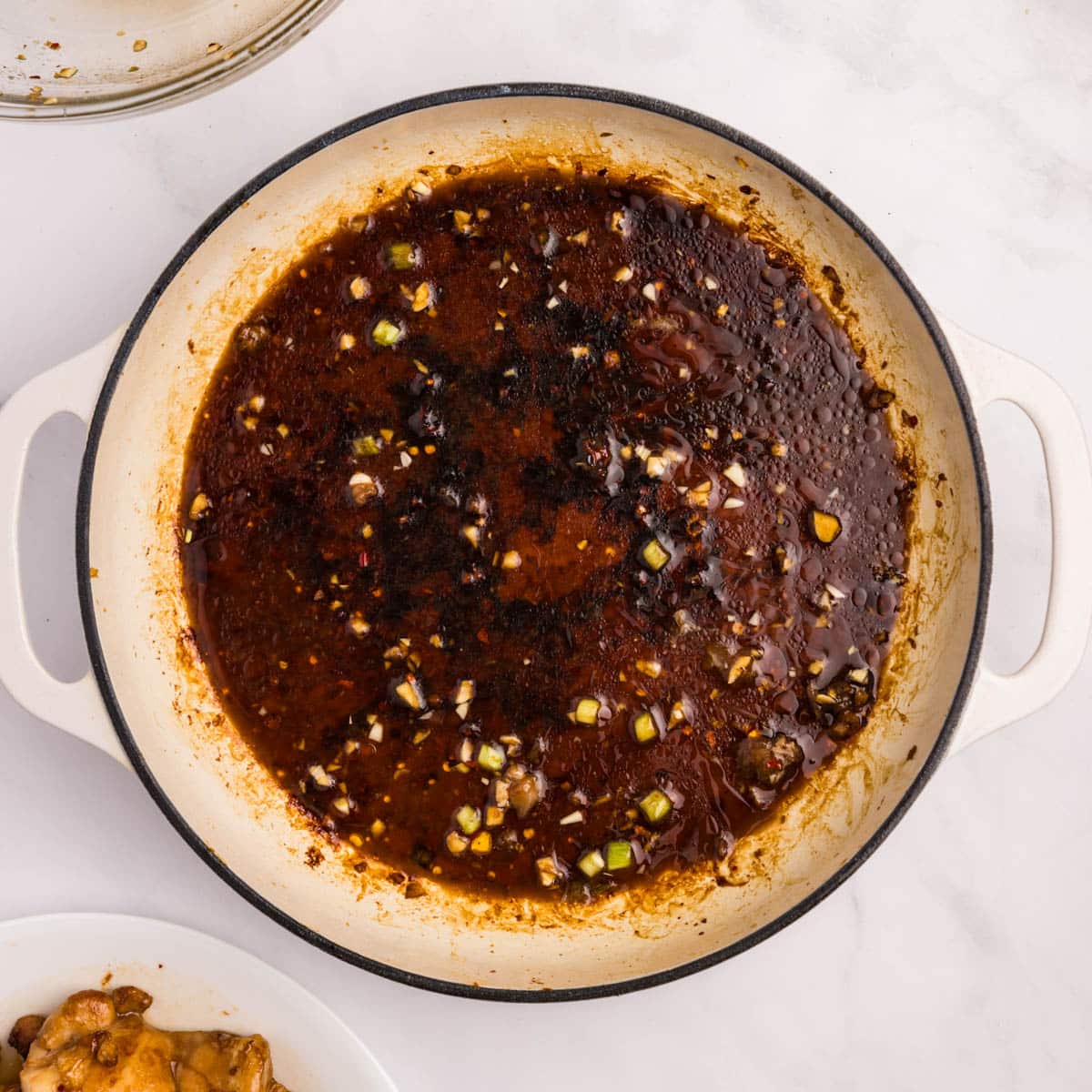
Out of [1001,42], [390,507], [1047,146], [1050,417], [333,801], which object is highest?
[1001,42]

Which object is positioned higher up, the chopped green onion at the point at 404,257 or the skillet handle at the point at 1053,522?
the chopped green onion at the point at 404,257

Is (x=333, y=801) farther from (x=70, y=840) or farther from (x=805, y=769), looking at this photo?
(x=805, y=769)

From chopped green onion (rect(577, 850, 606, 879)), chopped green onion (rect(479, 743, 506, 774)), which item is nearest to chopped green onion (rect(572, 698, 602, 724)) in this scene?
A: chopped green onion (rect(479, 743, 506, 774))

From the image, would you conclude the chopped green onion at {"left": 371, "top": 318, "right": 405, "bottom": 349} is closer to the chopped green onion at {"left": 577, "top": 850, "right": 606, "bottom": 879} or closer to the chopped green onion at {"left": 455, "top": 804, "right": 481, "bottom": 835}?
the chopped green onion at {"left": 455, "top": 804, "right": 481, "bottom": 835}

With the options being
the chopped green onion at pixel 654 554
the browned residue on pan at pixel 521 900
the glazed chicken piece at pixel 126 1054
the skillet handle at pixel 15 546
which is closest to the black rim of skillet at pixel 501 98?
the skillet handle at pixel 15 546

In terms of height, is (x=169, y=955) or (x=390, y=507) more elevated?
(x=390, y=507)

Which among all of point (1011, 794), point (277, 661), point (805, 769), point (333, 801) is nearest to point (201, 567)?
point (277, 661)

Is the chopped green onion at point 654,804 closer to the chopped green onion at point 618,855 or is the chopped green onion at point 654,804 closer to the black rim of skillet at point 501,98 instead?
the chopped green onion at point 618,855

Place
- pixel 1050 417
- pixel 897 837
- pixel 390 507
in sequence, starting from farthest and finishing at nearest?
pixel 897 837 → pixel 390 507 → pixel 1050 417
